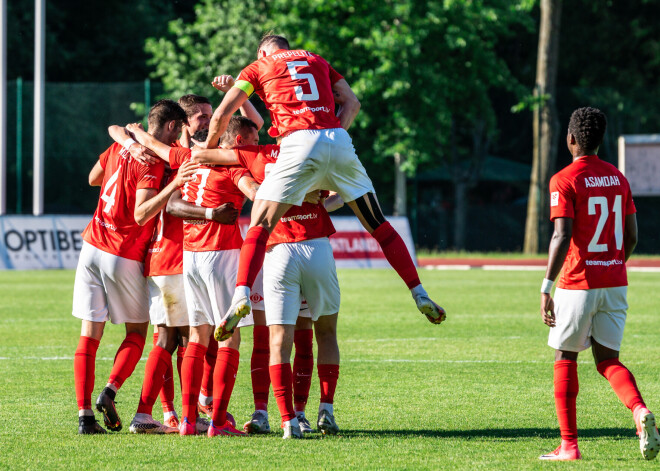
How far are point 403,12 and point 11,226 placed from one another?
1424 cm

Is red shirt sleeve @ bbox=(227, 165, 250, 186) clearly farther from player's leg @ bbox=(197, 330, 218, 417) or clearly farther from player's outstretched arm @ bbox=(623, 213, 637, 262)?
player's outstretched arm @ bbox=(623, 213, 637, 262)

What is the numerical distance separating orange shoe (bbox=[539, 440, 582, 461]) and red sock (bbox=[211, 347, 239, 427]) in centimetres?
202

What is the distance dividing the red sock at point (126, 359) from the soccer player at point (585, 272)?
285 centimetres

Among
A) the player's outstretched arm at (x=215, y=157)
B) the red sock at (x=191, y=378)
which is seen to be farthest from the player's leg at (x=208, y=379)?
the player's outstretched arm at (x=215, y=157)

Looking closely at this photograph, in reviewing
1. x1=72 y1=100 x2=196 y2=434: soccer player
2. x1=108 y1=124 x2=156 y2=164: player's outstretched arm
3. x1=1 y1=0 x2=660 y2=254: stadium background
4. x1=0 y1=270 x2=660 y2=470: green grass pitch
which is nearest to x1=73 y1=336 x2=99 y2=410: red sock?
x1=72 y1=100 x2=196 y2=434: soccer player

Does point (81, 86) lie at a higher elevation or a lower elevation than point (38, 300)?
higher

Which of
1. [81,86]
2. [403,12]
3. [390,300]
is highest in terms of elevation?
[403,12]

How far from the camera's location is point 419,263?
29.1 m

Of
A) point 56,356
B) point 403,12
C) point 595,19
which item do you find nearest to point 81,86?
point 403,12

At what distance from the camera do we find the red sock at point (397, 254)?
254 inches

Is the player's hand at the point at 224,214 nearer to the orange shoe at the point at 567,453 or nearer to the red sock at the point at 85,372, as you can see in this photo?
the red sock at the point at 85,372

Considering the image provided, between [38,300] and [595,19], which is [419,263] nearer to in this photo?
[38,300]

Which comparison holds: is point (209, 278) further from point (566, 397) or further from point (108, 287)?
point (566, 397)

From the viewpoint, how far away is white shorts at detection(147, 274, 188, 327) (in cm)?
680
